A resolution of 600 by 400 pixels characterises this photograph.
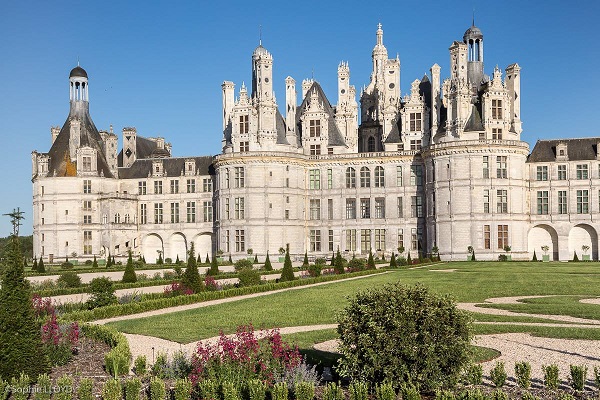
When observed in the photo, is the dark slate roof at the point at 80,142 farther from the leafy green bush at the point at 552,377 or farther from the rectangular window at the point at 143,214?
the leafy green bush at the point at 552,377

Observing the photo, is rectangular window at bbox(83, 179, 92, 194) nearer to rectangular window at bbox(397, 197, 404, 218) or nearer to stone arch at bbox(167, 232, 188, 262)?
stone arch at bbox(167, 232, 188, 262)

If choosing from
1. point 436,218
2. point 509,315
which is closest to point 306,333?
point 509,315

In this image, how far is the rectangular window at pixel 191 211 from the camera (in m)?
71.0

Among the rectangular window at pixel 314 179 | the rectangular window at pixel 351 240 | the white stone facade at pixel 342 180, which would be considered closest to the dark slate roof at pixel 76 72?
the white stone facade at pixel 342 180

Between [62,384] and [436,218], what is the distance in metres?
51.4

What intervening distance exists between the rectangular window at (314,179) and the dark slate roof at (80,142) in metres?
22.3

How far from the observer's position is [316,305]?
965 inches

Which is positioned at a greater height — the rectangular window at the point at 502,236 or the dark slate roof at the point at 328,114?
the dark slate roof at the point at 328,114

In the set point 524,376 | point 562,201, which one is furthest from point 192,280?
point 562,201

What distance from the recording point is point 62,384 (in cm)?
1157

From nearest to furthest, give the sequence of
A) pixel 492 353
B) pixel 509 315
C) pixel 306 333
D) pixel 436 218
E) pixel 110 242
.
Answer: pixel 492 353
pixel 306 333
pixel 509 315
pixel 436 218
pixel 110 242

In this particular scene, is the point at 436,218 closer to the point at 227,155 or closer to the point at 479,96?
the point at 479,96

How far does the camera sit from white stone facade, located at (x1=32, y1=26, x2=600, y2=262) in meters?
59.2

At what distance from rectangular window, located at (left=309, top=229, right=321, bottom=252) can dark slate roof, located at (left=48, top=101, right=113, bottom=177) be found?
76.5 feet
